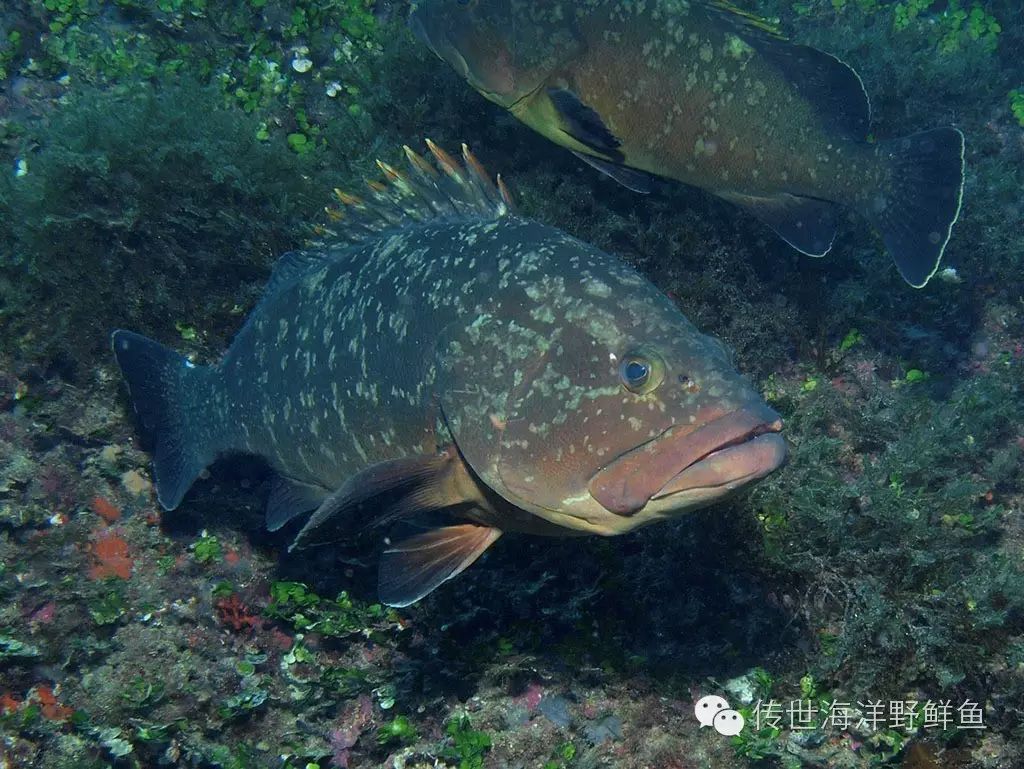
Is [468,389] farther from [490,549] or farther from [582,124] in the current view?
[582,124]

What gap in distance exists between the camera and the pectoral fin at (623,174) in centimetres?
505

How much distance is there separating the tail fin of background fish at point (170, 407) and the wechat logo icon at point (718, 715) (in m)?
3.47

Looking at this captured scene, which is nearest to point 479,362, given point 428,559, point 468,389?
point 468,389

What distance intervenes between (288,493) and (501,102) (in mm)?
3256

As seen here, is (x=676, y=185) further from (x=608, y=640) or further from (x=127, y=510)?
(x=127, y=510)

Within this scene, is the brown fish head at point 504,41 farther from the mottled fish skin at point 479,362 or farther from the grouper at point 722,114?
the mottled fish skin at point 479,362

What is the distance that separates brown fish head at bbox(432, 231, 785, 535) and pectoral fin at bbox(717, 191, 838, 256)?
Answer: 2506mm

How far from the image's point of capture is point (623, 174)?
16.7ft

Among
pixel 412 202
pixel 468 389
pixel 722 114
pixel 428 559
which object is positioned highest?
pixel 722 114

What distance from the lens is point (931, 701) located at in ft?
12.1

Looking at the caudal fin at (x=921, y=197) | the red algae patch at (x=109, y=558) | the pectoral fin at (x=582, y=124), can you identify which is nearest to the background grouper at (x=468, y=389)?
the red algae patch at (x=109, y=558)

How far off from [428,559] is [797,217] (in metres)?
3.73

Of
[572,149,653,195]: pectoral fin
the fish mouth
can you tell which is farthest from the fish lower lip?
[572,149,653,195]: pectoral fin

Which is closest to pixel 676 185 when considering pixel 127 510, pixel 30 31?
pixel 127 510
